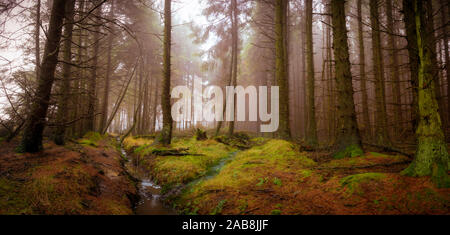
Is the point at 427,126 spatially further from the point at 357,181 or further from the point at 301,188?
the point at 301,188

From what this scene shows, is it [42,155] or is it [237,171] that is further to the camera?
[237,171]

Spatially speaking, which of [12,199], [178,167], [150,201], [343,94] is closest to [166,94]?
[178,167]

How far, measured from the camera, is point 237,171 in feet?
15.7

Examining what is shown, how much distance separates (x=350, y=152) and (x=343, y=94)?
1.73 m

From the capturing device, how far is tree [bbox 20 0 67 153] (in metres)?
4.05

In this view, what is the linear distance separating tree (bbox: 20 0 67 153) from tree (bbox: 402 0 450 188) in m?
7.16

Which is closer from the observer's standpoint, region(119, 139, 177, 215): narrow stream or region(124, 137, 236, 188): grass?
region(119, 139, 177, 215): narrow stream

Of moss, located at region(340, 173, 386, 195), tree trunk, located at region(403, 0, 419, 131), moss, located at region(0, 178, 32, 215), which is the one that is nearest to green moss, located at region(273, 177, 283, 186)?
moss, located at region(340, 173, 386, 195)

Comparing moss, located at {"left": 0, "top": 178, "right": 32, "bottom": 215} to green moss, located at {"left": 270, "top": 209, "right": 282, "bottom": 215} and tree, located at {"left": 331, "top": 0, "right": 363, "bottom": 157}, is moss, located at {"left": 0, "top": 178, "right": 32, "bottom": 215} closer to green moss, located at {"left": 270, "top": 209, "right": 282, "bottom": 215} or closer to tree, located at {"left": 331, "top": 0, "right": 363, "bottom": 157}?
green moss, located at {"left": 270, "top": 209, "right": 282, "bottom": 215}

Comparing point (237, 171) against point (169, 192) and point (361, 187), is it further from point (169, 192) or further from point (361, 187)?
point (361, 187)
